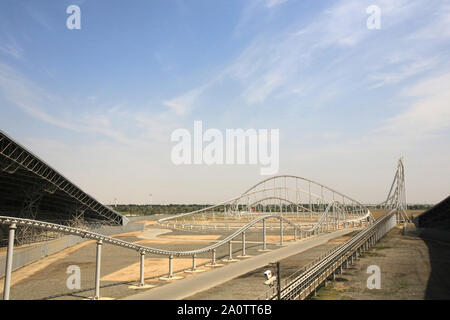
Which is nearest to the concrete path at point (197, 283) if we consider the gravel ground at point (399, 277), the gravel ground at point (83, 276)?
the gravel ground at point (83, 276)

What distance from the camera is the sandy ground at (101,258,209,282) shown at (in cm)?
2759

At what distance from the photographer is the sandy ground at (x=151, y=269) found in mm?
27587

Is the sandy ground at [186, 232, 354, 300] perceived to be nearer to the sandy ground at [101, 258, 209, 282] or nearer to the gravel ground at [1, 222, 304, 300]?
the gravel ground at [1, 222, 304, 300]

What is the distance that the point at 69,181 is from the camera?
49.5m

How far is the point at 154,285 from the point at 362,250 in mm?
28280

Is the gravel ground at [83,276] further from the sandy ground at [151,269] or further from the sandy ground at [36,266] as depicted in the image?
the sandy ground at [151,269]

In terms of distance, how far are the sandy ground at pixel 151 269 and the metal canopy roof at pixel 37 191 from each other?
60.4ft

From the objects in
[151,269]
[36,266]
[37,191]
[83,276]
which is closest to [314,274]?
[151,269]

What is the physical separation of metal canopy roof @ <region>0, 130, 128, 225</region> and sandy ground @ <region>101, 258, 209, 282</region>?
60.4ft

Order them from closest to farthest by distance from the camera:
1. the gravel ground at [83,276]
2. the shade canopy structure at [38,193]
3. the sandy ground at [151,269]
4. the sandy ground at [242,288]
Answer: the sandy ground at [242,288] → the gravel ground at [83,276] → the sandy ground at [151,269] → the shade canopy structure at [38,193]

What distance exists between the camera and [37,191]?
4769 cm

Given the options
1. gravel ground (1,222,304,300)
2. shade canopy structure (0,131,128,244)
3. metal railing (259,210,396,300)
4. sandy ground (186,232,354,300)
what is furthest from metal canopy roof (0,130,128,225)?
metal railing (259,210,396,300)
